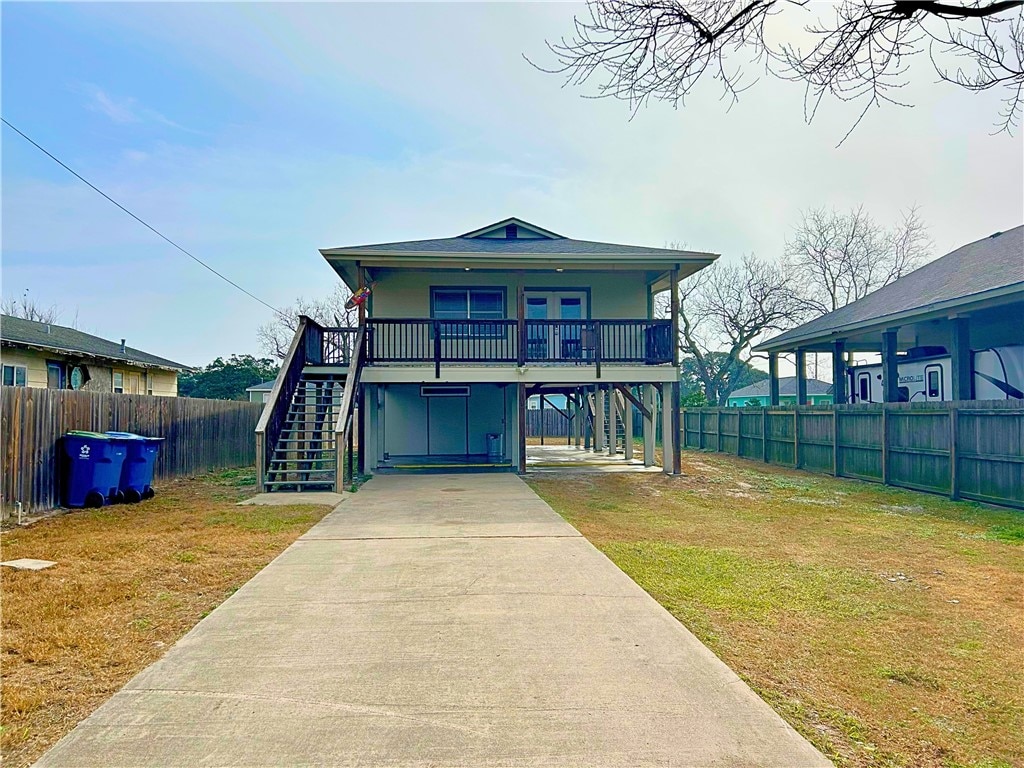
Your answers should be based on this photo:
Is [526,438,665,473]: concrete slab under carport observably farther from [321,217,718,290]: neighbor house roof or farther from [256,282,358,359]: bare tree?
[256,282,358,359]: bare tree

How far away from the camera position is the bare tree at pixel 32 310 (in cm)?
3703

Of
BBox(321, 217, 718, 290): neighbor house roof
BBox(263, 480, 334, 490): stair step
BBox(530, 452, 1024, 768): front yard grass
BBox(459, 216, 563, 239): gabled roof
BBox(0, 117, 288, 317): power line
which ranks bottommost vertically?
BBox(530, 452, 1024, 768): front yard grass

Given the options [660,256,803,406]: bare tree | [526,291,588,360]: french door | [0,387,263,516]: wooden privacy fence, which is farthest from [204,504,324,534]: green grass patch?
[660,256,803,406]: bare tree

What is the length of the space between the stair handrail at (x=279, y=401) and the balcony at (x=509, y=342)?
78cm

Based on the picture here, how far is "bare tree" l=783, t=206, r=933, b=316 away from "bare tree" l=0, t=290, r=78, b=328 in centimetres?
4048

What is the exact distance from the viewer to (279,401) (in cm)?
1105

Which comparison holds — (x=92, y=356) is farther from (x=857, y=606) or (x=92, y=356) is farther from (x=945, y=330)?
(x=945, y=330)

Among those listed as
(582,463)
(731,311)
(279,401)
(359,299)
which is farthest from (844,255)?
(279,401)

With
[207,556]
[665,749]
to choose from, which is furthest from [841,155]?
[207,556]

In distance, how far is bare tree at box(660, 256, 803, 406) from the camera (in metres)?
34.0

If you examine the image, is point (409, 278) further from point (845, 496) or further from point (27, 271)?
point (27, 271)

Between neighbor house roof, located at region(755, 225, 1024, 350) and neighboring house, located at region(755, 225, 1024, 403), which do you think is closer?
neighbor house roof, located at region(755, 225, 1024, 350)

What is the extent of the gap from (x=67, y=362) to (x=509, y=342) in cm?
1346

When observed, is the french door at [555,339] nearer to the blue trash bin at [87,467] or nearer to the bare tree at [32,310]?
the blue trash bin at [87,467]
